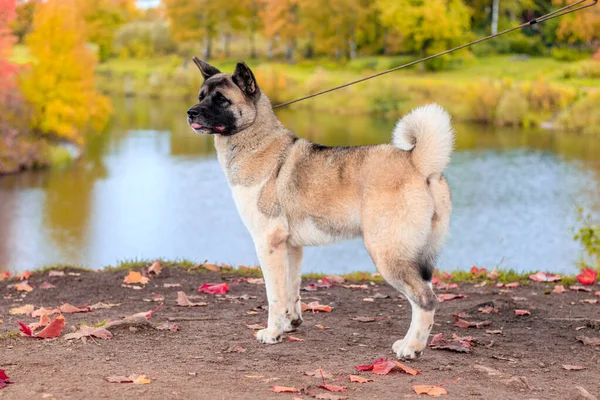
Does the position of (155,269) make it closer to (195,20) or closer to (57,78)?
(57,78)

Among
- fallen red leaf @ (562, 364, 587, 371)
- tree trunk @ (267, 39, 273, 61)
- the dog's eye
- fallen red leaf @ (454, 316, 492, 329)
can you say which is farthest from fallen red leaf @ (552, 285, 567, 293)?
tree trunk @ (267, 39, 273, 61)

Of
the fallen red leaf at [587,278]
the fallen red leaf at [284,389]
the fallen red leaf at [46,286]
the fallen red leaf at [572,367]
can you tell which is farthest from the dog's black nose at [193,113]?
the fallen red leaf at [587,278]

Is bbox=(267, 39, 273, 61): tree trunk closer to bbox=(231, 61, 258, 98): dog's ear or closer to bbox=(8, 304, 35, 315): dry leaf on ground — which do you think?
bbox=(8, 304, 35, 315): dry leaf on ground

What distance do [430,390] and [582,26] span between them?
59.3 meters

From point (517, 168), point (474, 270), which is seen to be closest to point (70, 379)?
point (474, 270)

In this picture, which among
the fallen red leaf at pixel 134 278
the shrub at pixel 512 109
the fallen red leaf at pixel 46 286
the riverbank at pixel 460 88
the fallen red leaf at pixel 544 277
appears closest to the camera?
the fallen red leaf at pixel 46 286

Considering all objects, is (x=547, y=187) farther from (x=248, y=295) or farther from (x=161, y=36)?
(x=161, y=36)

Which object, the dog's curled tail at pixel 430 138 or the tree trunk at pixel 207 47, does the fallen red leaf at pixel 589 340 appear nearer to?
the dog's curled tail at pixel 430 138

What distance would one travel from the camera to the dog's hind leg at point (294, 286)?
7426 mm

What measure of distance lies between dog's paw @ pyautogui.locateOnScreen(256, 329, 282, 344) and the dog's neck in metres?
1.50

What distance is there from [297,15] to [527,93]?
108 feet

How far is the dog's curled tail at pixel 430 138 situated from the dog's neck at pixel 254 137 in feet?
4.34

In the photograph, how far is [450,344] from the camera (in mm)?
6902

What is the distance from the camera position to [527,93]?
49844 millimetres
